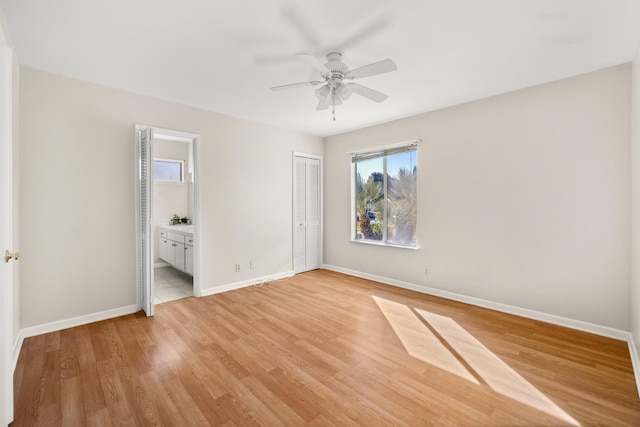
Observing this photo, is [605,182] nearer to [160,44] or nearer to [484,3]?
[484,3]

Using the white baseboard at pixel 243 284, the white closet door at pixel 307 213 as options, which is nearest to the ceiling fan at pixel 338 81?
the white closet door at pixel 307 213

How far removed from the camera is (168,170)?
625cm

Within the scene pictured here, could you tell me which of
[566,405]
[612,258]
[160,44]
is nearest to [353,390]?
[566,405]

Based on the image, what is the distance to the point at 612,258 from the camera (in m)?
2.83

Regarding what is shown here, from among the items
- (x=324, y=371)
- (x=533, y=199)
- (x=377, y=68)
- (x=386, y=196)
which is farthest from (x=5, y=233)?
(x=533, y=199)

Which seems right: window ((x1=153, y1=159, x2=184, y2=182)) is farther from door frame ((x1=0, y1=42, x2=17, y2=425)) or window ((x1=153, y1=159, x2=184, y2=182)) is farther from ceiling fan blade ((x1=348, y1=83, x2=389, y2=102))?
ceiling fan blade ((x1=348, y1=83, x2=389, y2=102))

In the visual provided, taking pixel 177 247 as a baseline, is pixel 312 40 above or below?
above

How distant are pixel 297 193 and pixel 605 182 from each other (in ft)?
13.5

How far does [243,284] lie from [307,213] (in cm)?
179

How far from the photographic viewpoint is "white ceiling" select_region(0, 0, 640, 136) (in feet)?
6.52

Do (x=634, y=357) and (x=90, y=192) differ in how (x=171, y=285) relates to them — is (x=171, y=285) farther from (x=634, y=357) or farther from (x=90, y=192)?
(x=634, y=357)

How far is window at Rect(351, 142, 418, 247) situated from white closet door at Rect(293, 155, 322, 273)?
804 millimetres

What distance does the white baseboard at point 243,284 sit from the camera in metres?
4.11

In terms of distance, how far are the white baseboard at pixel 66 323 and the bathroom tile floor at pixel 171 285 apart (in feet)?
1.57
